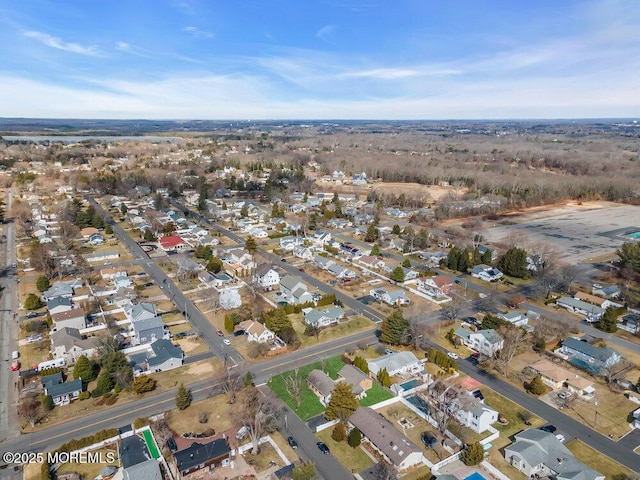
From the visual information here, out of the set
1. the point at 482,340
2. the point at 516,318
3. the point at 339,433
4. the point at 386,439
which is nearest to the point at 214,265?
the point at 339,433

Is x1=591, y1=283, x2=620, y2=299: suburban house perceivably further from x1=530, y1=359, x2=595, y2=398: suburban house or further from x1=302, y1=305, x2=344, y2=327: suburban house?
x1=302, y1=305, x2=344, y2=327: suburban house

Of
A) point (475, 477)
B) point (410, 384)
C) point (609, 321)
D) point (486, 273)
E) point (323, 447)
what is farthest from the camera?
point (486, 273)

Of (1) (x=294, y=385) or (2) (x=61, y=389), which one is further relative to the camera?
(2) (x=61, y=389)

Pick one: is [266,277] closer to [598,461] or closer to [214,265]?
[214,265]

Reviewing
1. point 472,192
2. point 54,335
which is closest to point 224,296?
point 54,335

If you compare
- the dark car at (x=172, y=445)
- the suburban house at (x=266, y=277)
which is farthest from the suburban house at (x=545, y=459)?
the suburban house at (x=266, y=277)

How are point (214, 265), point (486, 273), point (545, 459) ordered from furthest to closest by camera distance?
point (214, 265), point (486, 273), point (545, 459)
